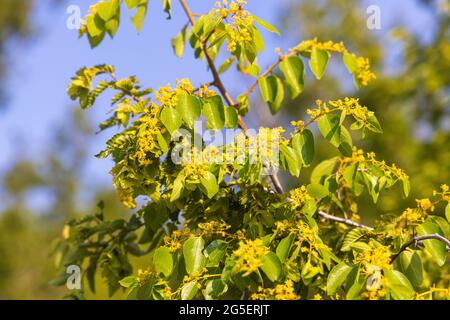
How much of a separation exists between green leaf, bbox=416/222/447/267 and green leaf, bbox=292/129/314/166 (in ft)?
1.18

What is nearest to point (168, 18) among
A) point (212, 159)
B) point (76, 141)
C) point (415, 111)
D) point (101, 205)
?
point (212, 159)

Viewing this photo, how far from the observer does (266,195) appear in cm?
189

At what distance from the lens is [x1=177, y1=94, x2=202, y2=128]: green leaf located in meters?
1.68

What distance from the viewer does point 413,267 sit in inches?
65.7

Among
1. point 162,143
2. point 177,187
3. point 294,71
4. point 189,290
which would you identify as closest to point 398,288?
point 189,290

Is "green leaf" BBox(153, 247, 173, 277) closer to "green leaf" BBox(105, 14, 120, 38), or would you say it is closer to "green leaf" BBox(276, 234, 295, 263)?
"green leaf" BBox(276, 234, 295, 263)

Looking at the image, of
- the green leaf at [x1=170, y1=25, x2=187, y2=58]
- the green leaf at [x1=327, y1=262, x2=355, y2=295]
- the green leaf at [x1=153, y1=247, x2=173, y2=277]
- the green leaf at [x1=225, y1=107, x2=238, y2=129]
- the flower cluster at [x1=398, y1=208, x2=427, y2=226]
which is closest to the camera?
the green leaf at [x1=327, y1=262, x2=355, y2=295]

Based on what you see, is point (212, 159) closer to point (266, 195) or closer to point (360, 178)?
point (266, 195)

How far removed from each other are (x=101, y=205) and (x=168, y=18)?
32.6 inches

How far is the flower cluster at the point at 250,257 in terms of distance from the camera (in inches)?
56.6

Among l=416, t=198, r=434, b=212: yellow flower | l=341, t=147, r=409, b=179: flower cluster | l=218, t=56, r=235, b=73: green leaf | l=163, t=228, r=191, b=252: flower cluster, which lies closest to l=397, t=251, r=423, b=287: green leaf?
l=416, t=198, r=434, b=212: yellow flower

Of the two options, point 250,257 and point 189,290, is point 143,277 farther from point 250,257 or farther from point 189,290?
point 250,257

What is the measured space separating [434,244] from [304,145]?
0.44 meters

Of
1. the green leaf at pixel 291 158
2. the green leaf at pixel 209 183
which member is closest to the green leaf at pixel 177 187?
the green leaf at pixel 209 183
